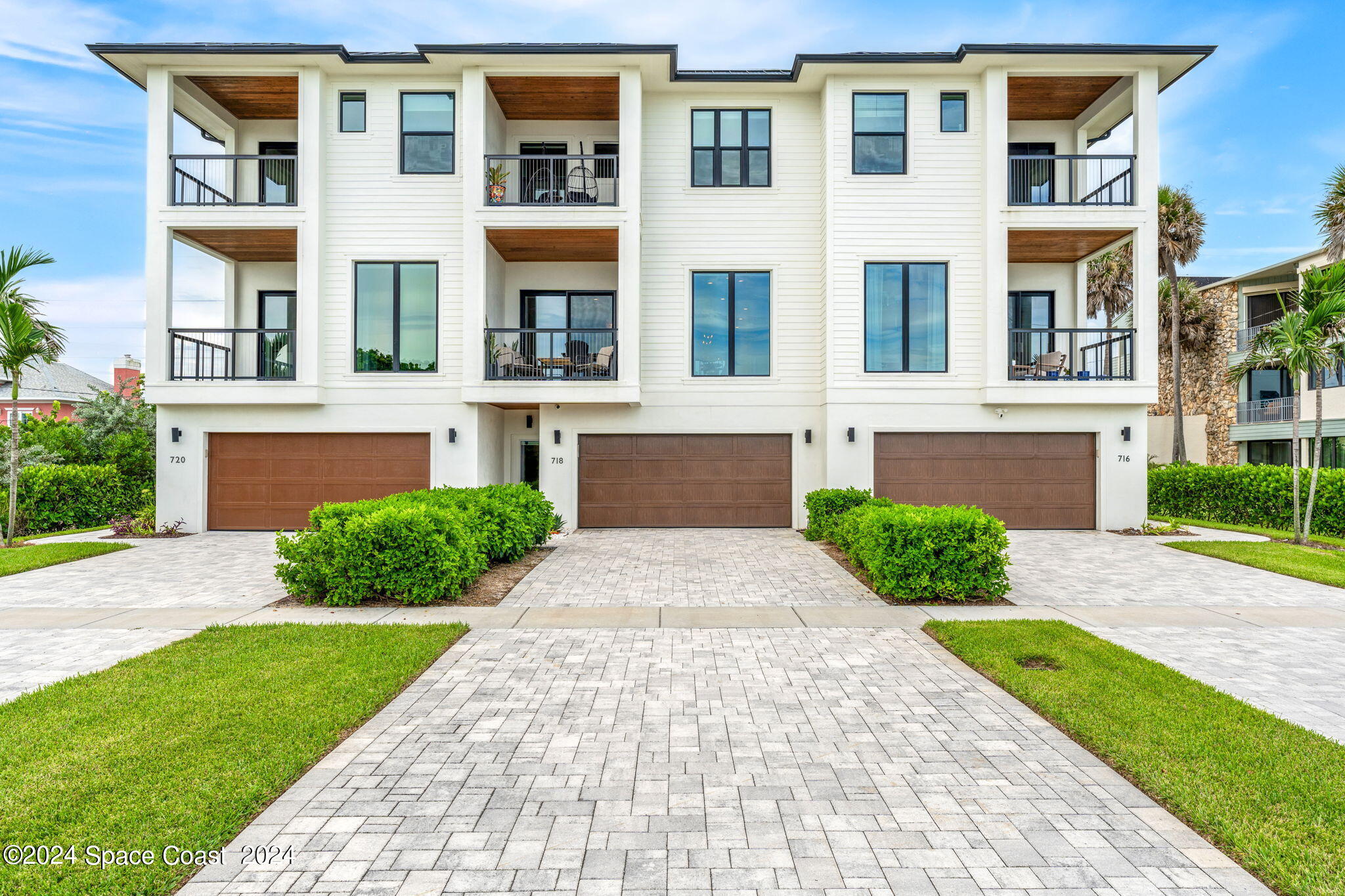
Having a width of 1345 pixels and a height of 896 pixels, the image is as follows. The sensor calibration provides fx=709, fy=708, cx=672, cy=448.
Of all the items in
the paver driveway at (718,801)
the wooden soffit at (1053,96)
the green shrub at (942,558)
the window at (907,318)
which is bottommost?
the paver driveway at (718,801)

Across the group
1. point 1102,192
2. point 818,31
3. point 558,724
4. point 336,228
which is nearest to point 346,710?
point 558,724

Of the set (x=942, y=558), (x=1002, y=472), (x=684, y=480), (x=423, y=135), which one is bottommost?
(x=942, y=558)

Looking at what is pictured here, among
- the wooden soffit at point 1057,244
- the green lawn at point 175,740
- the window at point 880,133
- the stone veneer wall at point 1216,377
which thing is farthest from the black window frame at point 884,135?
the stone veneer wall at point 1216,377

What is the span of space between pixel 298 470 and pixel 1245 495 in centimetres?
2122

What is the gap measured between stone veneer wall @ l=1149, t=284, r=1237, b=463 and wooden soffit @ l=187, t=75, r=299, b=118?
98.5 feet

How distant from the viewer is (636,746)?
421 cm

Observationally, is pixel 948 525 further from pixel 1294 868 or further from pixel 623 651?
pixel 1294 868

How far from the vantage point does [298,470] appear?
15.0 m


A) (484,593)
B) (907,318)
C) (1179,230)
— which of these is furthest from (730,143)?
(1179,230)

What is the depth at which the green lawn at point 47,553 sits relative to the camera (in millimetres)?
10234

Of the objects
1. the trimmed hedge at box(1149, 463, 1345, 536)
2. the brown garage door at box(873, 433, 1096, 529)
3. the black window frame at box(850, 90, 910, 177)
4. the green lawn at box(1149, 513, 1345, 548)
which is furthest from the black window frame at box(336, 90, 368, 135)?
the trimmed hedge at box(1149, 463, 1345, 536)

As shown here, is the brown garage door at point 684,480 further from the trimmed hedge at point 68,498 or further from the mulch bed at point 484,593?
the trimmed hedge at point 68,498

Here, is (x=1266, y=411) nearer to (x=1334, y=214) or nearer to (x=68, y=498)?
(x=1334, y=214)

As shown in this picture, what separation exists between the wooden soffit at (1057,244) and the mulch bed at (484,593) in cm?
1203
